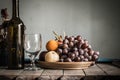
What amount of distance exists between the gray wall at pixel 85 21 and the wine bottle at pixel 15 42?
775 millimetres

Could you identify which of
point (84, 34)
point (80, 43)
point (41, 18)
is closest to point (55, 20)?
point (41, 18)

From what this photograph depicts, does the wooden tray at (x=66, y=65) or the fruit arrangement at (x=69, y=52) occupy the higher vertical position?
the fruit arrangement at (x=69, y=52)

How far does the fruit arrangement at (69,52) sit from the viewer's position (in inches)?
52.2

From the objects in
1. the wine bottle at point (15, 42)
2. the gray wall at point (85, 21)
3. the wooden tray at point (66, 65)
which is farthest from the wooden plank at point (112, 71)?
the gray wall at point (85, 21)

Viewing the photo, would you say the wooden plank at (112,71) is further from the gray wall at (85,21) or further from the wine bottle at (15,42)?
the gray wall at (85,21)

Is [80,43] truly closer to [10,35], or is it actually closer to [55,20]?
[10,35]

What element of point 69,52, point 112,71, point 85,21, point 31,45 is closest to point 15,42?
point 31,45

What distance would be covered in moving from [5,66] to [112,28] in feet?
3.22

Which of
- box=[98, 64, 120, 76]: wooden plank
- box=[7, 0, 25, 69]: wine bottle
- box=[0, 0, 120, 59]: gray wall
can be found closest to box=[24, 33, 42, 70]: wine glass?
box=[7, 0, 25, 69]: wine bottle

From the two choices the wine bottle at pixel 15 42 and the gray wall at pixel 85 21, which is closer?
the wine bottle at pixel 15 42

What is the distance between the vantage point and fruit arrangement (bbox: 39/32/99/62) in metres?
1.33

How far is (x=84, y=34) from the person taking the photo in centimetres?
212

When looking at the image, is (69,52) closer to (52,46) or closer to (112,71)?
(52,46)

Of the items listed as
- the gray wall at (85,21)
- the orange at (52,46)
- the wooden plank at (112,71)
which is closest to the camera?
the wooden plank at (112,71)
